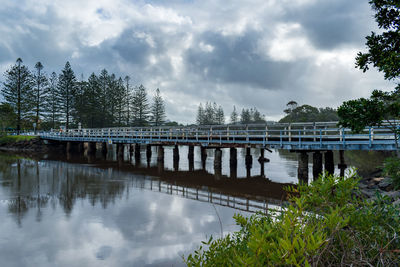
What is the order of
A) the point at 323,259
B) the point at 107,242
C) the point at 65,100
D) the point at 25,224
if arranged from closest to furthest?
the point at 323,259 → the point at 107,242 → the point at 25,224 → the point at 65,100

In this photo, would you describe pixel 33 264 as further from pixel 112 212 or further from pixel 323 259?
pixel 323 259

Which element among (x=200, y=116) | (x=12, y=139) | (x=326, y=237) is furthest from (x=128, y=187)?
(x=200, y=116)

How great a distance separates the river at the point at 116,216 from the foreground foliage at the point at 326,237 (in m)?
1.32

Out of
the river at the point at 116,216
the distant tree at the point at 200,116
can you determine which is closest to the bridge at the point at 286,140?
the river at the point at 116,216

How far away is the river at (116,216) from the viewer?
721 centimetres

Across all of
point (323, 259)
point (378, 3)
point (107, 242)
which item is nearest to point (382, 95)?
point (378, 3)

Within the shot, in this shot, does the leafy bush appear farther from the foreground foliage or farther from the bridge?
the foreground foliage

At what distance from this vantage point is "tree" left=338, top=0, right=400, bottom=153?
616 cm

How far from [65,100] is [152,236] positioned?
212ft

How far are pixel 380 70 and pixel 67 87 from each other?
6835cm

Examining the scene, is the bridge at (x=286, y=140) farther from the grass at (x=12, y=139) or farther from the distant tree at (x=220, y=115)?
the distant tree at (x=220, y=115)

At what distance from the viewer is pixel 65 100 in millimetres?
64500

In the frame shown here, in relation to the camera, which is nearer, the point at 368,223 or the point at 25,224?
the point at 368,223

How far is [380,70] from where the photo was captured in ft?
21.6
